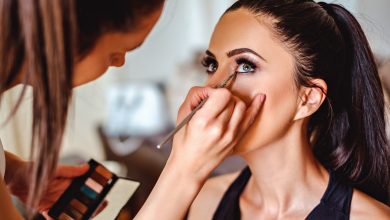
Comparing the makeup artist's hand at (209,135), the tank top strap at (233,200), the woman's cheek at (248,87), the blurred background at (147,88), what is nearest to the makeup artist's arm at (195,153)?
the makeup artist's hand at (209,135)

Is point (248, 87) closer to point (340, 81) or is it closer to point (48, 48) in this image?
point (340, 81)

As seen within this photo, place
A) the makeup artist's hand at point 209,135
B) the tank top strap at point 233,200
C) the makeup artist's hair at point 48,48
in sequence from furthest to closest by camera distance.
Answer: the tank top strap at point 233,200 → the makeup artist's hand at point 209,135 → the makeup artist's hair at point 48,48

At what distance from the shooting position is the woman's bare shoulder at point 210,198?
3.67 feet

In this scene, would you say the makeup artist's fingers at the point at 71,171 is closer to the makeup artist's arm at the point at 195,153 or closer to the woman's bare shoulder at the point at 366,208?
the makeup artist's arm at the point at 195,153

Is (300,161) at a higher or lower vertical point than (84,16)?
lower

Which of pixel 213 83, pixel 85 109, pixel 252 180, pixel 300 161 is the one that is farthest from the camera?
pixel 85 109

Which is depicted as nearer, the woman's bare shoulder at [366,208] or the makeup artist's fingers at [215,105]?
the makeup artist's fingers at [215,105]

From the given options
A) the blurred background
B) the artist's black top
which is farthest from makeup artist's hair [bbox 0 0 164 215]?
the blurred background

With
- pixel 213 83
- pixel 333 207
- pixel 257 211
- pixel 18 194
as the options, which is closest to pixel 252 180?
pixel 257 211

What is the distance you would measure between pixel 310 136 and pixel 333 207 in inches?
6.2

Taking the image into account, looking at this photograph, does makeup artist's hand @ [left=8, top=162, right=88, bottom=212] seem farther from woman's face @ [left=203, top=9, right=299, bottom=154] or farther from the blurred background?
the blurred background

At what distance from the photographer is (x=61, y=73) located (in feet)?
1.78

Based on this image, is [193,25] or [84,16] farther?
[193,25]

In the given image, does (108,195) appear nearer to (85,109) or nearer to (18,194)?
(18,194)
